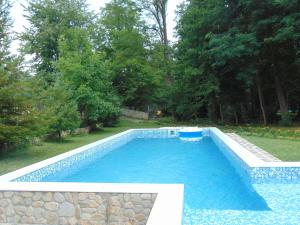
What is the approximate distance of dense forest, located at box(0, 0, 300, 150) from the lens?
10305mm

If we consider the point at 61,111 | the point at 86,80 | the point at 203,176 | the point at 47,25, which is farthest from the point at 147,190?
the point at 47,25

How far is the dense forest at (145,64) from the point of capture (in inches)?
406

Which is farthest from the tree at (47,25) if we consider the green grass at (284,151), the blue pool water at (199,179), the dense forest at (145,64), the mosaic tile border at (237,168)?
the green grass at (284,151)

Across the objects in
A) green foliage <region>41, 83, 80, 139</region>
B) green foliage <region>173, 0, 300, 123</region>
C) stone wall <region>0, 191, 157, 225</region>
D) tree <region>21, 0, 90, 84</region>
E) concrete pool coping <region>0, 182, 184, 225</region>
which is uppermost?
tree <region>21, 0, 90, 84</region>

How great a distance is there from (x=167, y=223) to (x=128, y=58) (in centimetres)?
2155

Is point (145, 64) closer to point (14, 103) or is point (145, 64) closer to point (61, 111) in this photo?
point (61, 111)

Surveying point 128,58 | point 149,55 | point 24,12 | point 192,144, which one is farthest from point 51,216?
point 24,12

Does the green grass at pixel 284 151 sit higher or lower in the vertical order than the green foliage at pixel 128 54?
lower

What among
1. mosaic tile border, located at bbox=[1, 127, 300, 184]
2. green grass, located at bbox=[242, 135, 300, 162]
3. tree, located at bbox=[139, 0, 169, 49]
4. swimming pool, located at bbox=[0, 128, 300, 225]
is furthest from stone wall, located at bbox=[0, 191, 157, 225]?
tree, located at bbox=[139, 0, 169, 49]

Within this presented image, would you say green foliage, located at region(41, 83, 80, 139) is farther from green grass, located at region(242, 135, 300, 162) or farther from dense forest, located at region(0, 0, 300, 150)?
green grass, located at region(242, 135, 300, 162)

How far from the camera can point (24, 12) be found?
29000 millimetres

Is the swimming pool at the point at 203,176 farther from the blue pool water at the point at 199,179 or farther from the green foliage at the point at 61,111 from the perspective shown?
the green foliage at the point at 61,111

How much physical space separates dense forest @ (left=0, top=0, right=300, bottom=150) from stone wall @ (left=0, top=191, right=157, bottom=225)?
434cm

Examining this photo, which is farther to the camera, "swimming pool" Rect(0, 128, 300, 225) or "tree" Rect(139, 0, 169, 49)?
"tree" Rect(139, 0, 169, 49)
